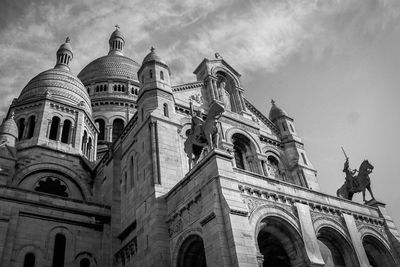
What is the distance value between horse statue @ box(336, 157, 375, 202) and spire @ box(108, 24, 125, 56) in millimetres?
43537

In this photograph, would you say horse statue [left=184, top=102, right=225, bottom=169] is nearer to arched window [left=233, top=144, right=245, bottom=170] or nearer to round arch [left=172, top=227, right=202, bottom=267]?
round arch [left=172, top=227, right=202, bottom=267]

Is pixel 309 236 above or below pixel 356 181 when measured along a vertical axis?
below

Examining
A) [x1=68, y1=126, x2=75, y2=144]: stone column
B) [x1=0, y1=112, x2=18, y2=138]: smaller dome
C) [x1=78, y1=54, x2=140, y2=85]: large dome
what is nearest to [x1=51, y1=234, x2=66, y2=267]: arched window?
[x1=0, y1=112, x2=18, y2=138]: smaller dome

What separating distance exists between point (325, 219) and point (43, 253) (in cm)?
1438

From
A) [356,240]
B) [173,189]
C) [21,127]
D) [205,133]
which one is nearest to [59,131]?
[21,127]

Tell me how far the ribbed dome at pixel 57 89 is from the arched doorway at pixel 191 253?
65.8 ft

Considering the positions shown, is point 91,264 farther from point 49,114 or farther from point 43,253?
point 49,114

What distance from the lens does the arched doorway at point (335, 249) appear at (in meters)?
18.0

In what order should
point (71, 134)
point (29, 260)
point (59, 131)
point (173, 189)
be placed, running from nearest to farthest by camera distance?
point (173, 189) < point (29, 260) < point (59, 131) < point (71, 134)

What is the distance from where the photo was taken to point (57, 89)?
33125 mm

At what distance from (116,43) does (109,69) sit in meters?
12.1

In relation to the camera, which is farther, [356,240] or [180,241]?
[356,240]

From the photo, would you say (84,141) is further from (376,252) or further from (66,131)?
(376,252)

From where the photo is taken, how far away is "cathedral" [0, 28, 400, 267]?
1603cm
